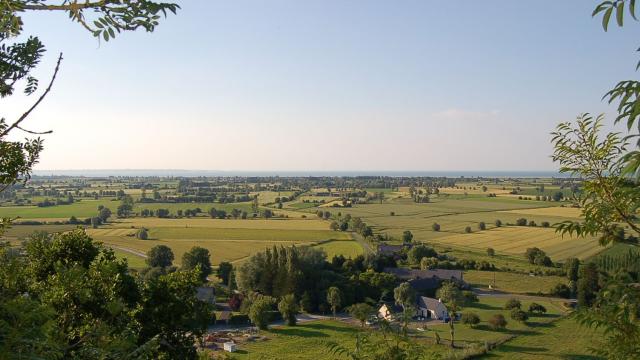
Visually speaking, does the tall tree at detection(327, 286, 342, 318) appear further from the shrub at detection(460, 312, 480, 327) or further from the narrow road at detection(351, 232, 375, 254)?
the narrow road at detection(351, 232, 375, 254)

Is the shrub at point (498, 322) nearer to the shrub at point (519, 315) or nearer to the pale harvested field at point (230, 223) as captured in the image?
the shrub at point (519, 315)

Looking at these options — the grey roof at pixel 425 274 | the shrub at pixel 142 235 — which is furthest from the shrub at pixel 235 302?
the shrub at pixel 142 235

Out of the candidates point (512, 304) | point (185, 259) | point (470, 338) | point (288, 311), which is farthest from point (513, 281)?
point (185, 259)

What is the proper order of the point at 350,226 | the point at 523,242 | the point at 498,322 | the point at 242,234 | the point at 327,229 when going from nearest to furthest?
1. the point at 498,322
2. the point at 523,242
3. the point at 242,234
4. the point at 327,229
5. the point at 350,226

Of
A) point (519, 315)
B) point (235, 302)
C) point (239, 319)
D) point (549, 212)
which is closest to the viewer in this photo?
Result: point (519, 315)

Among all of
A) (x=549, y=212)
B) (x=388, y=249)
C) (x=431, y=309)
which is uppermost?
(x=549, y=212)

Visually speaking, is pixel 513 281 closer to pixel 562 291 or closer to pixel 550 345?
pixel 562 291

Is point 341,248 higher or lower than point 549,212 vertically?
lower
